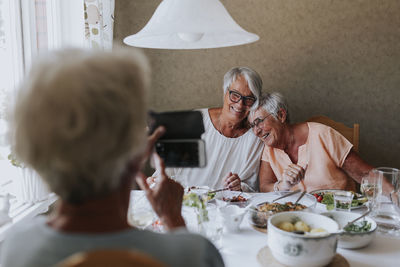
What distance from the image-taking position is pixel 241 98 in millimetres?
2232

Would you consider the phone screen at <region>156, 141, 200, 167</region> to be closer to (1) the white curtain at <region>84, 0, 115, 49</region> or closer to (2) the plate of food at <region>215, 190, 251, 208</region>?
(2) the plate of food at <region>215, 190, 251, 208</region>

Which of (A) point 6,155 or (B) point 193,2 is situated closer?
(B) point 193,2

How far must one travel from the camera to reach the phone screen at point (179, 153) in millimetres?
846

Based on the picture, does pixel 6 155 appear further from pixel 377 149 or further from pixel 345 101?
pixel 377 149

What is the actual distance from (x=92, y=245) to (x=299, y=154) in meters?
1.85

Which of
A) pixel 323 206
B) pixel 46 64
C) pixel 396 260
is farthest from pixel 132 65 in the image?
pixel 323 206

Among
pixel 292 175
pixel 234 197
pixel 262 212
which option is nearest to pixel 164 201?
pixel 262 212

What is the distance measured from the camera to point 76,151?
1.69ft

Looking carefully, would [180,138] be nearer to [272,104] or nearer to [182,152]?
[182,152]

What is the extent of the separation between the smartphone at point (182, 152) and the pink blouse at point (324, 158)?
1.44 m

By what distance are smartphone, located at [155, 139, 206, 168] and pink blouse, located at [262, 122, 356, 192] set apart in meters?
1.44

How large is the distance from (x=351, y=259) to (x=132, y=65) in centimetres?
95

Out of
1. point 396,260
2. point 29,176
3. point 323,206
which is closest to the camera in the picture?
point 396,260

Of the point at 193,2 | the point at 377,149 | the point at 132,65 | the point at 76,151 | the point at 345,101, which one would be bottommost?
the point at 377,149
